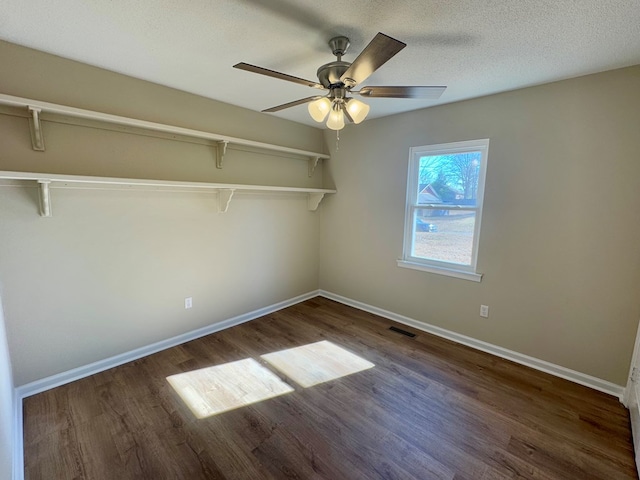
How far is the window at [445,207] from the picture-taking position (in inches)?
108

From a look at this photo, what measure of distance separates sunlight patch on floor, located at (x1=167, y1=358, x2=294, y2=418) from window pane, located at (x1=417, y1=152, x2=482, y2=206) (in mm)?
2358

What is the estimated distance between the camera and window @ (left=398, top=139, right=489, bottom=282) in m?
2.74

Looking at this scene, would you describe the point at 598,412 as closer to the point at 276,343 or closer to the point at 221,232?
the point at 276,343

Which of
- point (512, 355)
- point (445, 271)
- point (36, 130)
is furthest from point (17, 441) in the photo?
point (512, 355)

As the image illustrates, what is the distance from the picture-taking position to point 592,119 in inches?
83.1

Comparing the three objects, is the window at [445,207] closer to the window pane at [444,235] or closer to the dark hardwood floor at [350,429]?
the window pane at [444,235]

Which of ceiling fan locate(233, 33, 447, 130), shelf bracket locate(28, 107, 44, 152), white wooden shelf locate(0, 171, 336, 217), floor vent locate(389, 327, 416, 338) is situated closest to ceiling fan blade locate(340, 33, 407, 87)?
ceiling fan locate(233, 33, 447, 130)

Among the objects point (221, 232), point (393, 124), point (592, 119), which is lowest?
point (221, 232)

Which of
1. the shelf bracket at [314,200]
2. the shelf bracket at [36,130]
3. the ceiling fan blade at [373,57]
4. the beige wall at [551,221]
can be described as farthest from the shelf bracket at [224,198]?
the beige wall at [551,221]

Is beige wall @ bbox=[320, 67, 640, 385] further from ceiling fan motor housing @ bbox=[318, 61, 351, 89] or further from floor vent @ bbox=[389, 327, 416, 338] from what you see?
ceiling fan motor housing @ bbox=[318, 61, 351, 89]

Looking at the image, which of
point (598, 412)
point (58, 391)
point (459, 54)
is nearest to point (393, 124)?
point (459, 54)

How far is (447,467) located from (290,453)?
35.3 inches

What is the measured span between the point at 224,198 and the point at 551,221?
300cm

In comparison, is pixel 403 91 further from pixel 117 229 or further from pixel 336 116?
pixel 117 229
